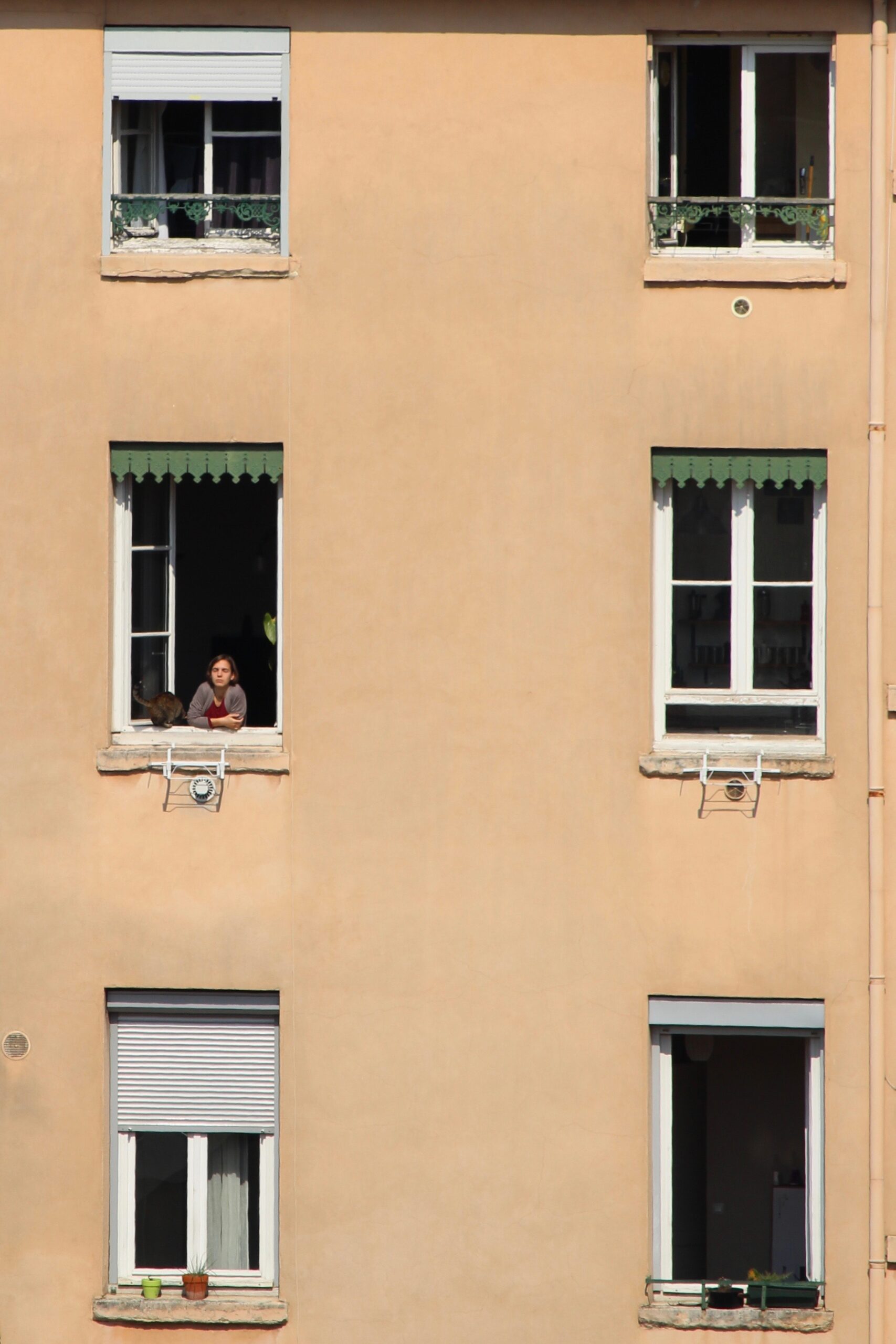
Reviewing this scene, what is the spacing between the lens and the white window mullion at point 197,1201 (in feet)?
39.2

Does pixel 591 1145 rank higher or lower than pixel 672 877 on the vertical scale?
lower

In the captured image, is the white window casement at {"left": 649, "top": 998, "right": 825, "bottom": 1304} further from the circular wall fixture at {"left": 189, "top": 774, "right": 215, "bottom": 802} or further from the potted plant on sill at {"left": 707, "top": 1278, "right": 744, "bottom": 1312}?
the circular wall fixture at {"left": 189, "top": 774, "right": 215, "bottom": 802}

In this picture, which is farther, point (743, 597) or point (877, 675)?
point (743, 597)

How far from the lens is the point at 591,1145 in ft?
38.3

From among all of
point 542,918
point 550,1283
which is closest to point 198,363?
point 542,918

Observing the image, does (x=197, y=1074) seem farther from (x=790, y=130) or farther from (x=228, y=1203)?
(x=790, y=130)

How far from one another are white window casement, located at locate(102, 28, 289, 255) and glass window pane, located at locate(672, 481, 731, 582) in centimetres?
331

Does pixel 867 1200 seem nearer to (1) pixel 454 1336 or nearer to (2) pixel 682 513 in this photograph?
(1) pixel 454 1336

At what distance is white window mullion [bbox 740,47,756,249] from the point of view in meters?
12.0

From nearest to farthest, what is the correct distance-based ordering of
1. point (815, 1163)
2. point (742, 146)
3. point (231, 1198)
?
point (815, 1163) < point (231, 1198) < point (742, 146)

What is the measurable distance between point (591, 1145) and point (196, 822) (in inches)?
134

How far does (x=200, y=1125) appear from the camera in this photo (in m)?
11.9

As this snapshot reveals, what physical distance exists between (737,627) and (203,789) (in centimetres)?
381

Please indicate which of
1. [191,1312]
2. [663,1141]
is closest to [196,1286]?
[191,1312]
